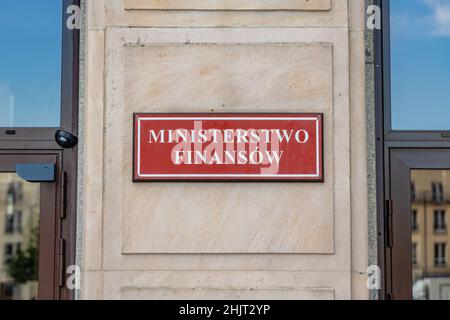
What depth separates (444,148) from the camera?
4891mm

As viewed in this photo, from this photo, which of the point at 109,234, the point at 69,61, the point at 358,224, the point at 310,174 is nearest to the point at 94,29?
the point at 69,61

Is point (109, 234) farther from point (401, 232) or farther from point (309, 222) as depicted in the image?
point (401, 232)

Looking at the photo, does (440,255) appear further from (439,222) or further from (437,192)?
(437,192)

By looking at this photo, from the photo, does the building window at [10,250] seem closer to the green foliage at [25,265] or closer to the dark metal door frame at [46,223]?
the green foliage at [25,265]

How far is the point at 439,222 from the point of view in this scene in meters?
4.82

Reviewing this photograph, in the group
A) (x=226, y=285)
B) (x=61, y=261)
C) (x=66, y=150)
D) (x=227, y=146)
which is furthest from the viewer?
(x=66, y=150)

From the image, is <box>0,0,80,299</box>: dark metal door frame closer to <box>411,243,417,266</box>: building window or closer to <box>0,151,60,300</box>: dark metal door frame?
<box>0,151,60,300</box>: dark metal door frame

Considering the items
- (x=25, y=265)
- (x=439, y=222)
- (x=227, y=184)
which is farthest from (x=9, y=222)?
(x=439, y=222)

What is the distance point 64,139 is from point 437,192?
247cm

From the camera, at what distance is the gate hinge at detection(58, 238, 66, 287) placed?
478cm

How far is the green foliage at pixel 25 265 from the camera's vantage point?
15.8 feet

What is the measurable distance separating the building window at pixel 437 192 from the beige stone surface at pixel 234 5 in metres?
1.37

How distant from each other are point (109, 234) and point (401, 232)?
190 cm
